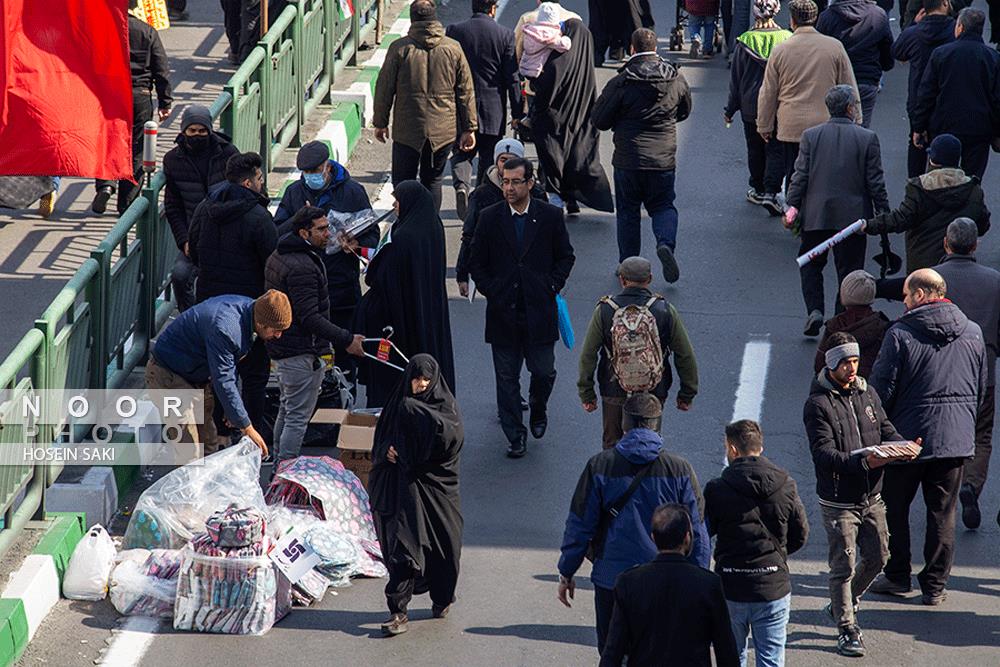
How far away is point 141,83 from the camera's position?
14.7 meters

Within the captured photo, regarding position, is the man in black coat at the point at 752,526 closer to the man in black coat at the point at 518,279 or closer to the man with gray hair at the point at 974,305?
the man with gray hair at the point at 974,305

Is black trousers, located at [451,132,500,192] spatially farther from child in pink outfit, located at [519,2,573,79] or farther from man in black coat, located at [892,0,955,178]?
man in black coat, located at [892,0,955,178]

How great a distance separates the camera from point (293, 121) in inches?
624

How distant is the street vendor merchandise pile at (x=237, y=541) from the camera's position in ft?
30.4

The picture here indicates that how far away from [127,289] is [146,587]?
269 cm

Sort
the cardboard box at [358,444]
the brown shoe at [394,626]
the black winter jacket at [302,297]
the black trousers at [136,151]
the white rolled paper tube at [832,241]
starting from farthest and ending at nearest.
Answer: the black trousers at [136,151] → the white rolled paper tube at [832,241] → the black winter jacket at [302,297] → the cardboard box at [358,444] → the brown shoe at [394,626]

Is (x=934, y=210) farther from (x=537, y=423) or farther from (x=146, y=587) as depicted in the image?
(x=146, y=587)

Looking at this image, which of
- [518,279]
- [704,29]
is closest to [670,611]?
[518,279]

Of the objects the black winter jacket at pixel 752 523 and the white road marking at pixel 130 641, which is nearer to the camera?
the black winter jacket at pixel 752 523

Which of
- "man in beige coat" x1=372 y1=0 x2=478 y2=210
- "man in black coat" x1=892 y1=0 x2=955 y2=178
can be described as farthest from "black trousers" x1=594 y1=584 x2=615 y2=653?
"man in black coat" x1=892 y1=0 x2=955 y2=178

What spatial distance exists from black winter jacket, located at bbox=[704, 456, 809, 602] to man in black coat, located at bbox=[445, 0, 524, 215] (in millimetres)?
7155

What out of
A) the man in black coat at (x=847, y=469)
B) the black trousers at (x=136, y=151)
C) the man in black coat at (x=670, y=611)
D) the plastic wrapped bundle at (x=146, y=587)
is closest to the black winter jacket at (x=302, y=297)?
the plastic wrapped bundle at (x=146, y=587)

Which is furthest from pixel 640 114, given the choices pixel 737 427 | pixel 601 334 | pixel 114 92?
pixel 737 427

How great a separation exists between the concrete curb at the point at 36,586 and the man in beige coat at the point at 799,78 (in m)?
6.82
